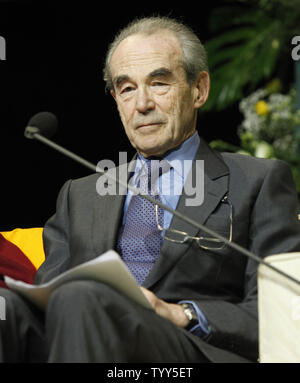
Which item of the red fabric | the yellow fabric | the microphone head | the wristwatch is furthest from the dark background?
the wristwatch

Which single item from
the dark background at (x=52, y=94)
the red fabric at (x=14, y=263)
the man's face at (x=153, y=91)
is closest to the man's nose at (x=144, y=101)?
the man's face at (x=153, y=91)

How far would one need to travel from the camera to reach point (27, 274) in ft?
7.03

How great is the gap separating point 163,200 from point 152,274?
0.27 meters

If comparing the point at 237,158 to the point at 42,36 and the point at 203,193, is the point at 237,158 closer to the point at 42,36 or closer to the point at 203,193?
the point at 203,193

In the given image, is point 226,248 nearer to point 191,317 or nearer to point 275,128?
point 191,317

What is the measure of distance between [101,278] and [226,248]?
502 mm

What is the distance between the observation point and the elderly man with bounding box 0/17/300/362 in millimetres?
1430

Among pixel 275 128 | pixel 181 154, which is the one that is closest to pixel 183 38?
pixel 181 154

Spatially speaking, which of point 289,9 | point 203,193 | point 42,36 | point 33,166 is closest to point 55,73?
point 42,36

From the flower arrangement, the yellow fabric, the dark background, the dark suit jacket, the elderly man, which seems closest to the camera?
the elderly man

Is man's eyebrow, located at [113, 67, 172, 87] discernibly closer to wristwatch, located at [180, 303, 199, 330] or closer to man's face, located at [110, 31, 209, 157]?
man's face, located at [110, 31, 209, 157]

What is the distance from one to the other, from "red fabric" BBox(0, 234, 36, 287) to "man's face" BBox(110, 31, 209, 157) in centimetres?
51

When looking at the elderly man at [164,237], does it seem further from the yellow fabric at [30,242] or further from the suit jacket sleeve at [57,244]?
the yellow fabric at [30,242]

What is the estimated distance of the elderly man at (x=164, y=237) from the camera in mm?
1430
